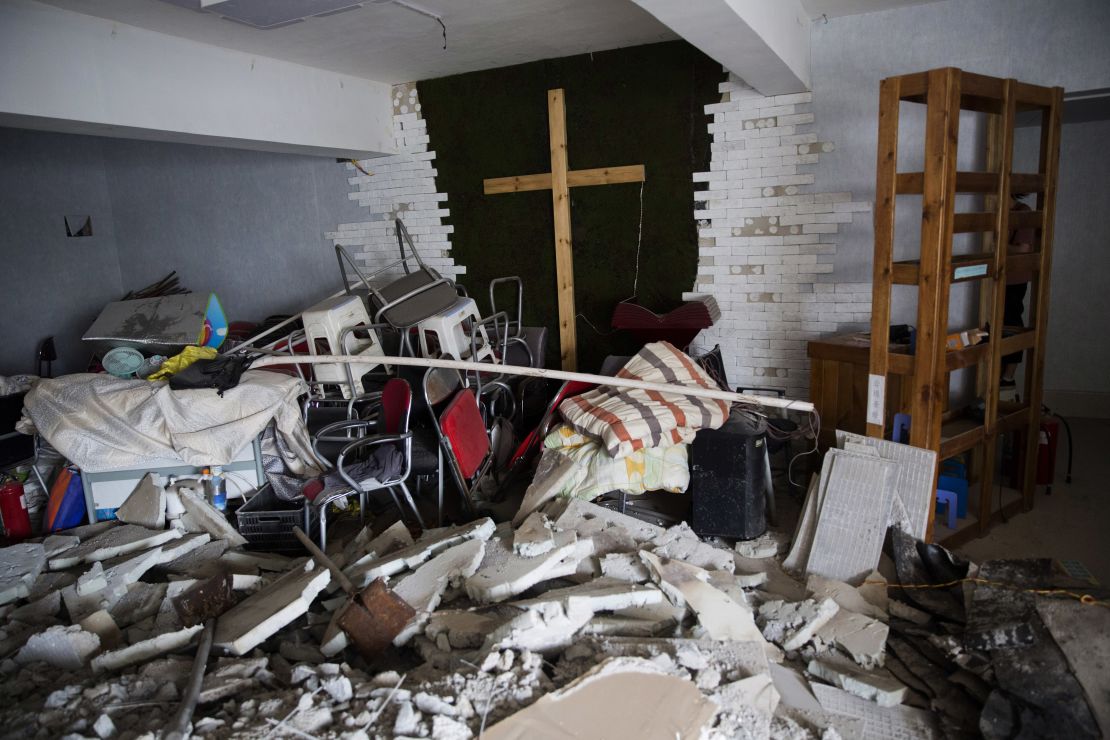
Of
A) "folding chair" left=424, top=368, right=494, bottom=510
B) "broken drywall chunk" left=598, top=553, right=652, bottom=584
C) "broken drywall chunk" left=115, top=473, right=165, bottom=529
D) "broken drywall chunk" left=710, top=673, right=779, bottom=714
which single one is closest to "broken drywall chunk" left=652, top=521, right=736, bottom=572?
"broken drywall chunk" left=598, top=553, right=652, bottom=584

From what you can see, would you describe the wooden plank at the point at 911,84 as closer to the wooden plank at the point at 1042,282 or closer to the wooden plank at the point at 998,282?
the wooden plank at the point at 998,282

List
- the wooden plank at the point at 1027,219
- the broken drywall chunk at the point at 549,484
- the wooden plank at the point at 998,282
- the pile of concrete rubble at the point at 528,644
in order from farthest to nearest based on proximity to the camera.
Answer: the broken drywall chunk at the point at 549,484 → the wooden plank at the point at 1027,219 → the wooden plank at the point at 998,282 → the pile of concrete rubble at the point at 528,644

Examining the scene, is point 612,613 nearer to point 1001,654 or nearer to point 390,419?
point 1001,654

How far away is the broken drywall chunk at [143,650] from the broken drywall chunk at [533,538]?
4.40 ft

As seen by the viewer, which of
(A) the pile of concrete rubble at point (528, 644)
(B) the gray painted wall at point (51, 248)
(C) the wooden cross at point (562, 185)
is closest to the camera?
(A) the pile of concrete rubble at point (528, 644)

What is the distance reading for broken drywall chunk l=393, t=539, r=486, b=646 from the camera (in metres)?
2.79

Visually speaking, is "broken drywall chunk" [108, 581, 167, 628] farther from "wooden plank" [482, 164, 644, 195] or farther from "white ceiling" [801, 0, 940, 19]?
"white ceiling" [801, 0, 940, 19]

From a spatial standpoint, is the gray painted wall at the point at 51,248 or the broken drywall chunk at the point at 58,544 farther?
the gray painted wall at the point at 51,248

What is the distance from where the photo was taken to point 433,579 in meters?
3.04

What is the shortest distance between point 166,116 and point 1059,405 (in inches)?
256

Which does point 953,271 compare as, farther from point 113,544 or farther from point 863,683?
point 113,544

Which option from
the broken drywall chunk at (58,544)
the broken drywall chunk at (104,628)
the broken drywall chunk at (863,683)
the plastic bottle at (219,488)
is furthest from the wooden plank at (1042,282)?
the broken drywall chunk at (58,544)

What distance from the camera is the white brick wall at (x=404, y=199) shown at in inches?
232

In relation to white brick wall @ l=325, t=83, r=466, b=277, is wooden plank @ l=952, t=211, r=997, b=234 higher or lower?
lower
